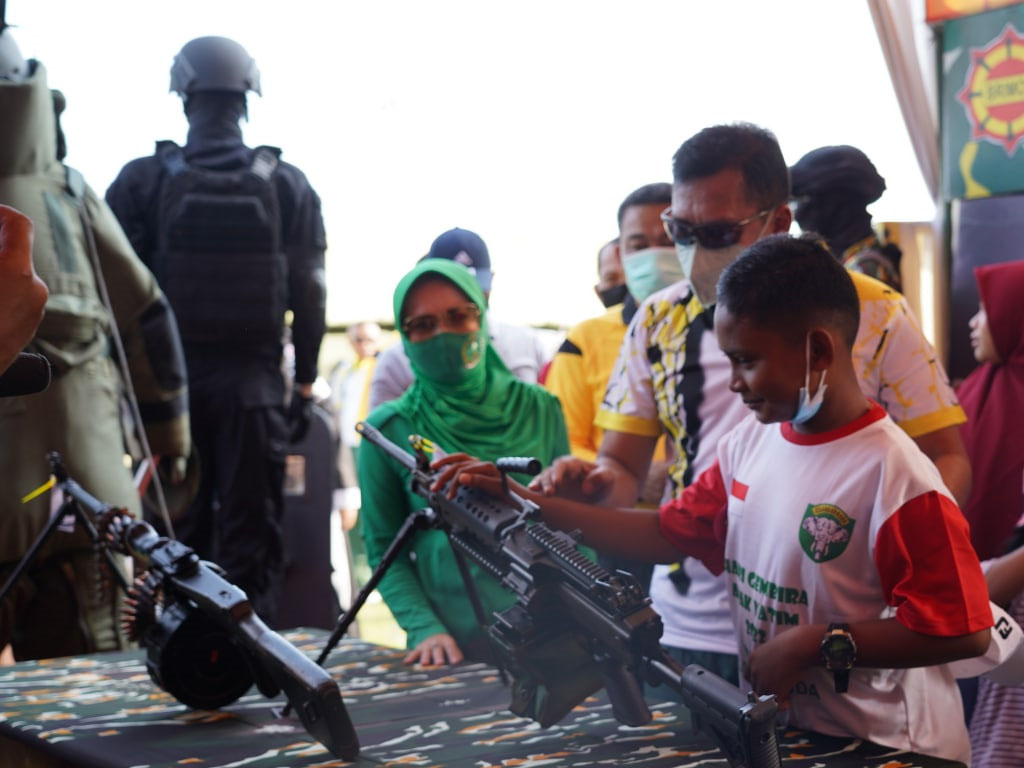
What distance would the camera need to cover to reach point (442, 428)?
2420mm

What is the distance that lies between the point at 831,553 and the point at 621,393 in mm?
666

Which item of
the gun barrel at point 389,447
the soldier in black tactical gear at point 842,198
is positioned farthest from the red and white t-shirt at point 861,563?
the soldier in black tactical gear at point 842,198

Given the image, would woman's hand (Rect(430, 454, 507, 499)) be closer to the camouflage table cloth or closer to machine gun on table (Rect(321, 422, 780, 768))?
machine gun on table (Rect(321, 422, 780, 768))

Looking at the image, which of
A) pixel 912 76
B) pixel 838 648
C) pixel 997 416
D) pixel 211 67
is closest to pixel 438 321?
pixel 838 648

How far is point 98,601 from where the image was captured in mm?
2717

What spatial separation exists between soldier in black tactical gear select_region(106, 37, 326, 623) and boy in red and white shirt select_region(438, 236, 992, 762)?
2379 millimetres

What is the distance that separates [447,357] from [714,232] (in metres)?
0.70

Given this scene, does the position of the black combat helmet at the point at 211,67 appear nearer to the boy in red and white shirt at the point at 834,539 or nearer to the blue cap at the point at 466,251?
the blue cap at the point at 466,251

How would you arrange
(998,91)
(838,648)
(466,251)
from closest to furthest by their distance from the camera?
(838,648) < (466,251) < (998,91)

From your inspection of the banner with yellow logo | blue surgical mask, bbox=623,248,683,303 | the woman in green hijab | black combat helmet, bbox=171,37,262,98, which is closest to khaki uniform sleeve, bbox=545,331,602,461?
blue surgical mask, bbox=623,248,683,303

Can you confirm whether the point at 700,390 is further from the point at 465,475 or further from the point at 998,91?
the point at 998,91

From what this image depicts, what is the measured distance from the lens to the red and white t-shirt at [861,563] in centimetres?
135

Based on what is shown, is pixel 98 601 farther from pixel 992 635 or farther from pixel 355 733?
pixel 992 635

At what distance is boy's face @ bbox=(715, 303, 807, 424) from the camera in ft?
4.81
